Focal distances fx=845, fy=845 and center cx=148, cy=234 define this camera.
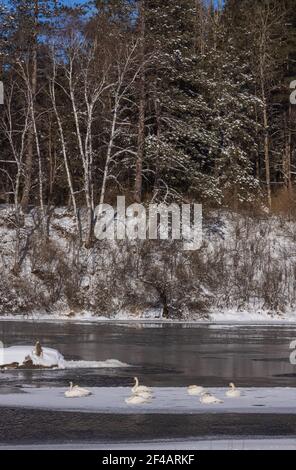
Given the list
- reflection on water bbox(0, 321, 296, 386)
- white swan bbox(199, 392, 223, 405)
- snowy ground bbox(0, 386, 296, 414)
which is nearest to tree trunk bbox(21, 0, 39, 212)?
reflection on water bbox(0, 321, 296, 386)

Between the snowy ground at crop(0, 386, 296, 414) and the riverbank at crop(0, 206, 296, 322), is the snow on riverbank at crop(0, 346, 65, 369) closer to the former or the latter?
the snowy ground at crop(0, 386, 296, 414)

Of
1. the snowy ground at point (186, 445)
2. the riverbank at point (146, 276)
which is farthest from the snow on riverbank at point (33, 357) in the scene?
the riverbank at point (146, 276)

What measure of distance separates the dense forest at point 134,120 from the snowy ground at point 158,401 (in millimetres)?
21542

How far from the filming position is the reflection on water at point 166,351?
1795 centimetres

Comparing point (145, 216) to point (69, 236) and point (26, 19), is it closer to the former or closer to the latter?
point (69, 236)

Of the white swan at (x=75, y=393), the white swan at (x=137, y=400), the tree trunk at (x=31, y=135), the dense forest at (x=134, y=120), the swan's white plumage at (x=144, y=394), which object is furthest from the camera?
the tree trunk at (x=31, y=135)

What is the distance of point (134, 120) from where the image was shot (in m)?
45.4

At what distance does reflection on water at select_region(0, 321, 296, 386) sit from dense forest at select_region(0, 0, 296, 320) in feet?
22.4

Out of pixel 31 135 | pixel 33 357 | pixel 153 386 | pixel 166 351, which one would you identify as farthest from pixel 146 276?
pixel 153 386

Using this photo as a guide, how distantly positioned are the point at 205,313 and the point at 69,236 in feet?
30.4

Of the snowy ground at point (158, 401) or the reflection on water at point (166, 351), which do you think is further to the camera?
the reflection on water at point (166, 351)

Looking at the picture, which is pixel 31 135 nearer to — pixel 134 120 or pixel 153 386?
pixel 134 120

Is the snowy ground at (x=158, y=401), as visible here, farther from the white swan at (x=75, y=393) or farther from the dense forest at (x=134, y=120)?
the dense forest at (x=134, y=120)

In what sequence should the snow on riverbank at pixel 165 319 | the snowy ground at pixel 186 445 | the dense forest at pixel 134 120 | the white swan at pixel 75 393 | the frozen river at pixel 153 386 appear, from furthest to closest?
the dense forest at pixel 134 120, the snow on riverbank at pixel 165 319, the white swan at pixel 75 393, the frozen river at pixel 153 386, the snowy ground at pixel 186 445
